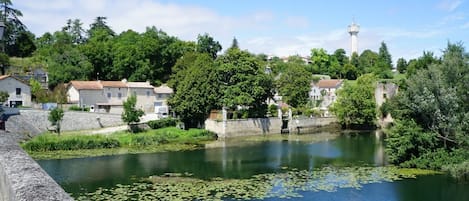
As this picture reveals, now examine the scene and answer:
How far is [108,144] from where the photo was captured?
115 feet

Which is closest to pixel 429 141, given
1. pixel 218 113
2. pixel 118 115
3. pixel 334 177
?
pixel 334 177

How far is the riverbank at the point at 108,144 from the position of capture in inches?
1268

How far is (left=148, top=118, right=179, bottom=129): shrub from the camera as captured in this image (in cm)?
4256

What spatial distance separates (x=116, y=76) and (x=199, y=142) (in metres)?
21.7

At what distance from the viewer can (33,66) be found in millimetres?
54250

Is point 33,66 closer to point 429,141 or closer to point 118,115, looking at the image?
point 118,115

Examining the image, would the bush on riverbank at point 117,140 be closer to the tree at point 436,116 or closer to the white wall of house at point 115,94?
the white wall of house at point 115,94

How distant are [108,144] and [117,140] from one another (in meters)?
1.04

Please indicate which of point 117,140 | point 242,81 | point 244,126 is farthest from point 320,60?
point 117,140

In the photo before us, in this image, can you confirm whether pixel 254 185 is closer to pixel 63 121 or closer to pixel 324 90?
pixel 63 121

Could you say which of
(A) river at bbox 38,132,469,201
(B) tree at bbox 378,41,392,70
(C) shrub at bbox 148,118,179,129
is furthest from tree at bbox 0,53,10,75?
(B) tree at bbox 378,41,392,70

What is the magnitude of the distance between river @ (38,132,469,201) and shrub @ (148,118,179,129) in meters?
6.08

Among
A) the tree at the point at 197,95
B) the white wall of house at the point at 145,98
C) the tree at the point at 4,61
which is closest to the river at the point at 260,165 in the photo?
the tree at the point at 197,95

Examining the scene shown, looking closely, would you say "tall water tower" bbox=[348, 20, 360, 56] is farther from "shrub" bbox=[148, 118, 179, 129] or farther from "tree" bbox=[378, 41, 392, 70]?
"shrub" bbox=[148, 118, 179, 129]
